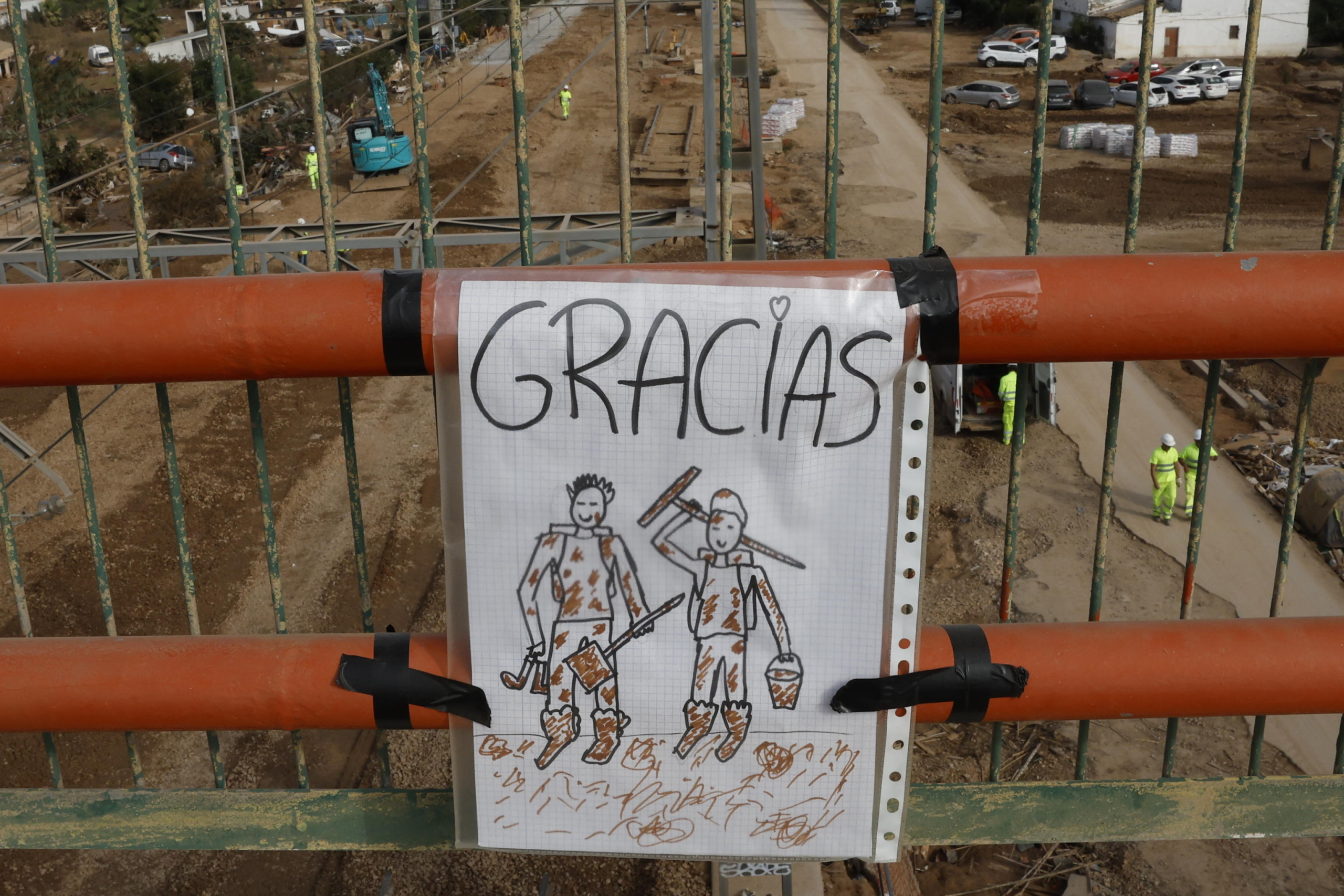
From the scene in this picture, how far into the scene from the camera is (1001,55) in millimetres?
40000

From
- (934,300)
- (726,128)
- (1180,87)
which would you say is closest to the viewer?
(934,300)

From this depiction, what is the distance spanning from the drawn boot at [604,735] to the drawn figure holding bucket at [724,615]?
14 cm

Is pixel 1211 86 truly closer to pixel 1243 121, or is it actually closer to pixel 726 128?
pixel 1243 121

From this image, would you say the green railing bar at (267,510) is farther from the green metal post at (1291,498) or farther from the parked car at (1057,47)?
the parked car at (1057,47)

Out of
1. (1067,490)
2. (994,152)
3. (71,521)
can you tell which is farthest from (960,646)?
(994,152)

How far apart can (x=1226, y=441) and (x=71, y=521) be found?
15334 millimetres

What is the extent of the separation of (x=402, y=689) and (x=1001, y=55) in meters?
42.0

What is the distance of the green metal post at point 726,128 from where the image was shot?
2377 mm

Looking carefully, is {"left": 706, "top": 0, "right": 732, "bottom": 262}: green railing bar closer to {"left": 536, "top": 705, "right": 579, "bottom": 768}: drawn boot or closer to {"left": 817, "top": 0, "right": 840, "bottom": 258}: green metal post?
{"left": 817, "top": 0, "right": 840, "bottom": 258}: green metal post

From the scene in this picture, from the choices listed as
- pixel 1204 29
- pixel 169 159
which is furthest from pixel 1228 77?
pixel 169 159

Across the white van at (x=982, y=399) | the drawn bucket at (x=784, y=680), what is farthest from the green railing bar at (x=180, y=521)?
the white van at (x=982, y=399)

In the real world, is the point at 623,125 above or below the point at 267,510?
above

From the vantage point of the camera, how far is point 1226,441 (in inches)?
588

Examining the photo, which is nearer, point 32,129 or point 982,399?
point 32,129
